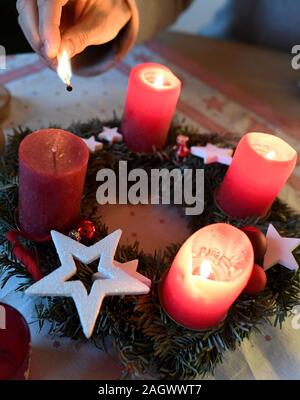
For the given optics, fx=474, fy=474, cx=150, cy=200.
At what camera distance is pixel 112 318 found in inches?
21.0

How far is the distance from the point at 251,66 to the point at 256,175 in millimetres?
538

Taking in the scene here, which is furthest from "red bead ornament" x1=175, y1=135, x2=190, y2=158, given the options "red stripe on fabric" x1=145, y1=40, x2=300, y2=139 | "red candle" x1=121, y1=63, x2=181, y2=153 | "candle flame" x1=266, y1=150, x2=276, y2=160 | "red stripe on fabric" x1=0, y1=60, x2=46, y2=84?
"red stripe on fabric" x1=0, y1=60, x2=46, y2=84

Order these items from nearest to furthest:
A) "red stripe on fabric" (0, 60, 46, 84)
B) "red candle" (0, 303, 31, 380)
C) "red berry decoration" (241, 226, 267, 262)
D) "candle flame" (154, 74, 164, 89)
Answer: "red candle" (0, 303, 31, 380)
"red berry decoration" (241, 226, 267, 262)
"candle flame" (154, 74, 164, 89)
"red stripe on fabric" (0, 60, 46, 84)

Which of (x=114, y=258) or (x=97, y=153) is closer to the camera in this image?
(x=114, y=258)

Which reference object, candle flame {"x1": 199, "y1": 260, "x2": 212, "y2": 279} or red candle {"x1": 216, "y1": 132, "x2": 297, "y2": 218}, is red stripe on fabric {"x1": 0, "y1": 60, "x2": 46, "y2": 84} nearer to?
red candle {"x1": 216, "y1": 132, "x2": 297, "y2": 218}

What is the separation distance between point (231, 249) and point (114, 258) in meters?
0.15

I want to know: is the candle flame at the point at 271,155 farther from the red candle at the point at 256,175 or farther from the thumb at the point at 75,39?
the thumb at the point at 75,39

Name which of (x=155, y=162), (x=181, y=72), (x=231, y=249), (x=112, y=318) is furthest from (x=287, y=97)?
(x=112, y=318)

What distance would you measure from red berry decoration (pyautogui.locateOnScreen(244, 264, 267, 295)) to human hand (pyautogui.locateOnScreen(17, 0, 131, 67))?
37 centimetres

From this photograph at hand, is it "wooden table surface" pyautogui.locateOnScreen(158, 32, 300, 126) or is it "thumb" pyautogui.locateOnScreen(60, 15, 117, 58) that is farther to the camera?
"wooden table surface" pyautogui.locateOnScreen(158, 32, 300, 126)

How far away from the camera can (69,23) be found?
72cm

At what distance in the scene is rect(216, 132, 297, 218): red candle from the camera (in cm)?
62

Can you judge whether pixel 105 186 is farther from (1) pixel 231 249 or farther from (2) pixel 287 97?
(2) pixel 287 97

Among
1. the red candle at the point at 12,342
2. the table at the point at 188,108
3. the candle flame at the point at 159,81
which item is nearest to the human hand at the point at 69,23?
the candle flame at the point at 159,81
